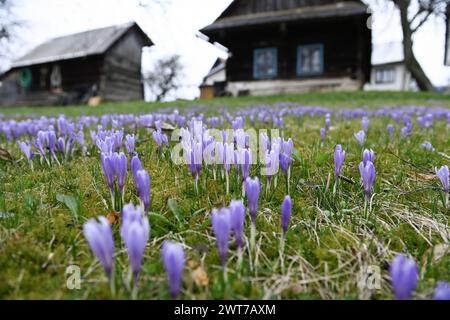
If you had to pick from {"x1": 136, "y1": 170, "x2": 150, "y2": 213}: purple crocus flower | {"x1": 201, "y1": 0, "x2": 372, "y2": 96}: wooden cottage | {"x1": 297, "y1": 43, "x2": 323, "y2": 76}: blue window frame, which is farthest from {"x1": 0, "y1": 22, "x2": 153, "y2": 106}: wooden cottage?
{"x1": 136, "y1": 170, "x2": 150, "y2": 213}: purple crocus flower

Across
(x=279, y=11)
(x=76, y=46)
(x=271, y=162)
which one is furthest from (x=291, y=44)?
(x=271, y=162)

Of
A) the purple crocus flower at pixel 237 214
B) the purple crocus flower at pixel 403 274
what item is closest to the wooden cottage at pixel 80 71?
the purple crocus flower at pixel 237 214

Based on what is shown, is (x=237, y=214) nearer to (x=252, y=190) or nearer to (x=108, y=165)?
(x=252, y=190)

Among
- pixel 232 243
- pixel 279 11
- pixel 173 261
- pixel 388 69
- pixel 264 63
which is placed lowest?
pixel 232 243

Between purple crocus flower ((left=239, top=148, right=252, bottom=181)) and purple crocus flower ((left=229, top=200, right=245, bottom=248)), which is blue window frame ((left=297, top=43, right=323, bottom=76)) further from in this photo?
purple crocus flower ((left=229, top=200, right=245, bottom=248))

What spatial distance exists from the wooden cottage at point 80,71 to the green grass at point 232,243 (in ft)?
69.9

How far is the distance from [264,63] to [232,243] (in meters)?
18.3

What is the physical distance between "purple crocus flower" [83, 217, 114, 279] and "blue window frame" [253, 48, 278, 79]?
60.0ft

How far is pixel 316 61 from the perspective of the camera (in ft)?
59.1

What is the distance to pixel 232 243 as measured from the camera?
1.45m

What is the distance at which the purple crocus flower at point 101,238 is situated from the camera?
0.93m

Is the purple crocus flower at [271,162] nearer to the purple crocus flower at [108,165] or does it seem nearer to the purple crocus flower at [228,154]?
the purple crocus flower at [228,154]

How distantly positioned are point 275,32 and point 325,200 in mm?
17988
